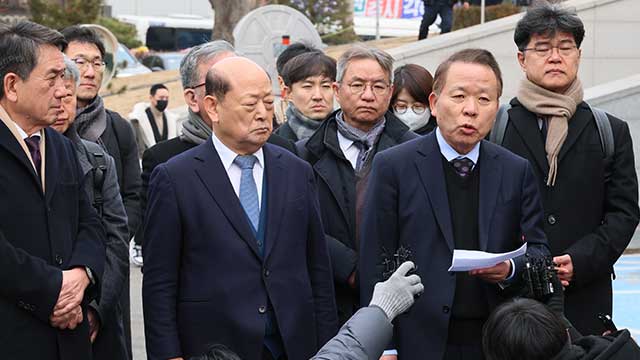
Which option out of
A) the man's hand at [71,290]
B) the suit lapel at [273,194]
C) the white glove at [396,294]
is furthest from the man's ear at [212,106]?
the white glove at [396,294]

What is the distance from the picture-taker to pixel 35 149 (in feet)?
15.6

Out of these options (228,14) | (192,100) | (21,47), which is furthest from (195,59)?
(228,14)

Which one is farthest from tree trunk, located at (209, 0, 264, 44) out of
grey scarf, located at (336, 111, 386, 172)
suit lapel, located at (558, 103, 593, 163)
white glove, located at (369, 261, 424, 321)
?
white glove, located at (369, 261, 424, 321)

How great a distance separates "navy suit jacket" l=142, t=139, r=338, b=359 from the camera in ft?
15.1

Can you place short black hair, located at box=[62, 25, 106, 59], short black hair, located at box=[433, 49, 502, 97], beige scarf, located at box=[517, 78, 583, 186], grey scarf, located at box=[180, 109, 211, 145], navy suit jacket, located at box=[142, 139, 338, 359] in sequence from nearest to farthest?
navy suit jacket, located at box=[142, 139, 338, 359]
short black hair, located at box=[433, 49, 502, 97]
beige scarf, located at box=[517, 78, 583, 186]
grey scarf, located at box=[180, 109, 211, 145]
short black hair, located at box=[62, 25, 106, 59]

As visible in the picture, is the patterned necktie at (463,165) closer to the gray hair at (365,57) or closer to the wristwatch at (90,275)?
the gray hair at (365,57)

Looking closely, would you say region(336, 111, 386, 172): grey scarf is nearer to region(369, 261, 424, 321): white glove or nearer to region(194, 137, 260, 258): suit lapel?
region(194, 137, 260, 258): suit lapel

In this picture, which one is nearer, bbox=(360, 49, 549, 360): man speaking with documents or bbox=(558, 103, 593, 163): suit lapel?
bbox=(360, 49, 549, 360): man speaking with documents

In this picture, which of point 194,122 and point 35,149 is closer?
point 35,149

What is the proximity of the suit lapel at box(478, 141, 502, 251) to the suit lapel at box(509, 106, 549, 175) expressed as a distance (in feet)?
2.38

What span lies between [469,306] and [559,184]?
1102 mm

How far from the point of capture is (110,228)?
5.40 m

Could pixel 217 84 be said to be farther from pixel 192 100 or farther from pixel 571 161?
pixel 571 161

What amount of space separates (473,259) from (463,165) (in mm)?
557
